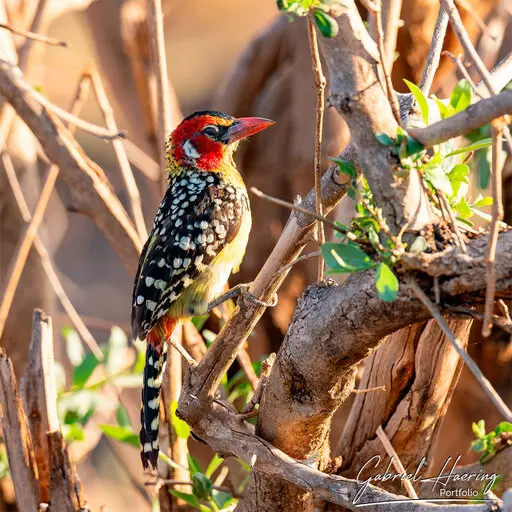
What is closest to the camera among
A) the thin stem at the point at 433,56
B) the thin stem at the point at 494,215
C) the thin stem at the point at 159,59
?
the thin stem at the point at 494,215

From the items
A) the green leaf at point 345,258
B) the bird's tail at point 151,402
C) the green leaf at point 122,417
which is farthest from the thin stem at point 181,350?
the green leaf at point 345,258

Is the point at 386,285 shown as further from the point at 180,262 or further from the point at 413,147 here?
the point at 180,262

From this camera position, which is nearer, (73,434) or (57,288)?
(73,434)

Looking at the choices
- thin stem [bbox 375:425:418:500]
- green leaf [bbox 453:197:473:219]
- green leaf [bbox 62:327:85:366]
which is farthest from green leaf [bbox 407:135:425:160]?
green leaf [bbox 62:327:85:366]

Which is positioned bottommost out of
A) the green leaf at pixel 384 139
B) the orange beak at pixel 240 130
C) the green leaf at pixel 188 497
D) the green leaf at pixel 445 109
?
the green leaf at pixel 188 497

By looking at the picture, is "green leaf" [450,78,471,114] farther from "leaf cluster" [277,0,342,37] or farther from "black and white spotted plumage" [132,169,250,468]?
"black and white spotted plumage" [132,169,250,468]

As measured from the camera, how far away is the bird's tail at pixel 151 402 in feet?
7.58

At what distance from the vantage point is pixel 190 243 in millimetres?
2639

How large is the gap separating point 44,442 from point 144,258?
2.20 ft

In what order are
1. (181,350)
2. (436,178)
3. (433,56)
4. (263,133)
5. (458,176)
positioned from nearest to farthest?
(436,178)
(458,176)
(433,56)
(181,350)
(263,133)

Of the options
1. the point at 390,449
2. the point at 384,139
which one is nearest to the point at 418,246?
the point at 384,139

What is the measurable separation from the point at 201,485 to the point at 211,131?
4.41 ft

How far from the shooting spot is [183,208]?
271 centimetres
